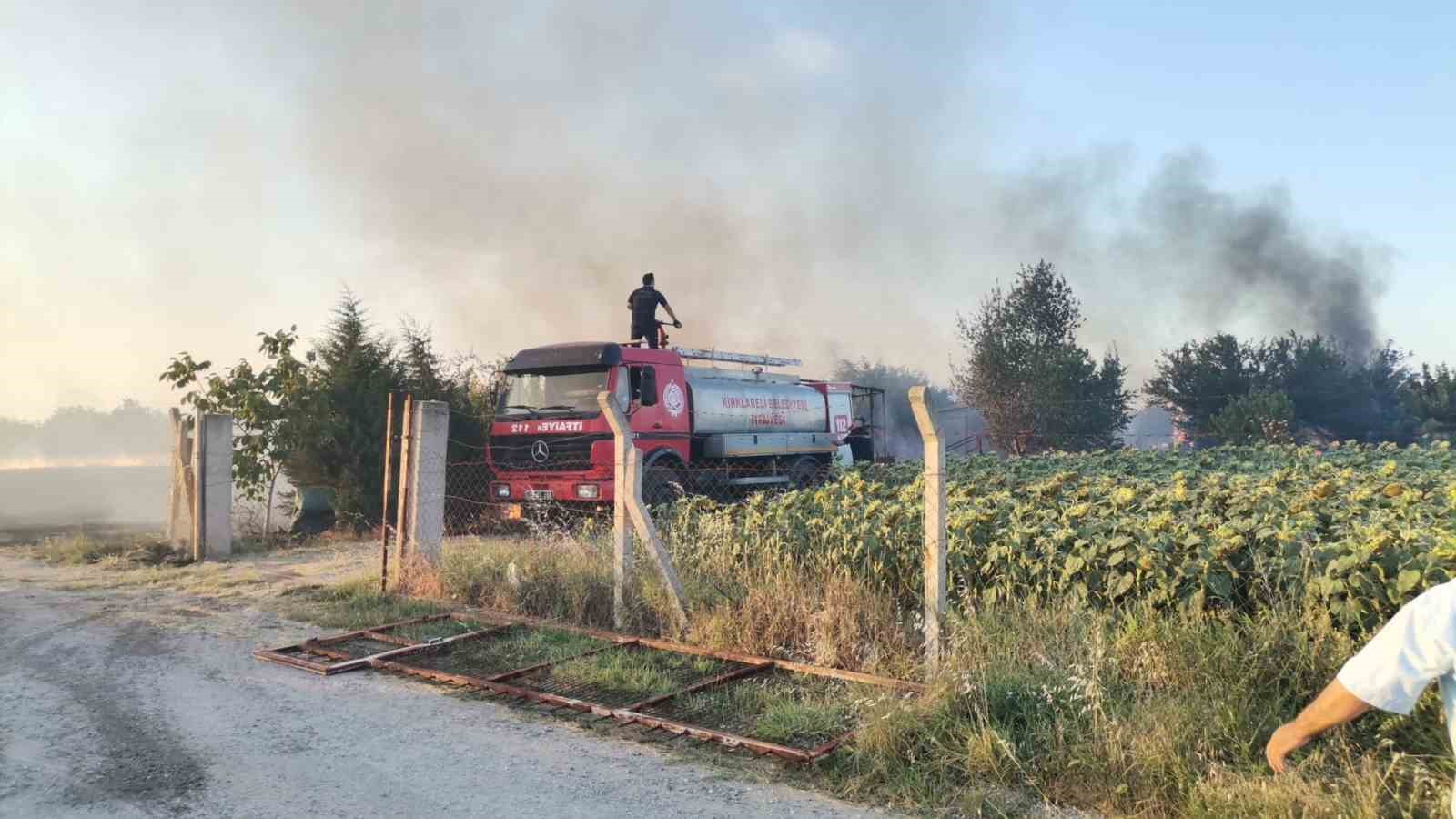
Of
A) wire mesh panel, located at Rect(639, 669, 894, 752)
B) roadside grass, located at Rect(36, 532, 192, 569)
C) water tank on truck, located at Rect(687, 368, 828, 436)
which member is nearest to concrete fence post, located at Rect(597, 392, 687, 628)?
wire mesh panel, located at Rect(639, 669, 894, 752)

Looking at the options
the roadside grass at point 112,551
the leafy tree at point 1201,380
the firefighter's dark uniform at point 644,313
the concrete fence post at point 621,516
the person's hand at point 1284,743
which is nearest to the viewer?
the person's hand at point 1284,743

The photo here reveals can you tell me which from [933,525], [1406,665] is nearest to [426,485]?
[933,525]

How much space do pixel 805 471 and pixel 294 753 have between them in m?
11.3

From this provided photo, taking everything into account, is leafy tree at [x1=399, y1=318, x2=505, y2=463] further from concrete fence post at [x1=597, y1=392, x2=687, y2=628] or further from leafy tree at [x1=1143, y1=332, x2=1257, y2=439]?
leafy tree at [x1=1143, y1=332, x2=1257, y2=439]

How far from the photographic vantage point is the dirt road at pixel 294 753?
12.7 feet

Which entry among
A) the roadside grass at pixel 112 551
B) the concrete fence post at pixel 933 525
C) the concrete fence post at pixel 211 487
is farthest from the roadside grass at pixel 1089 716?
the roadside grass at pixel 112 551

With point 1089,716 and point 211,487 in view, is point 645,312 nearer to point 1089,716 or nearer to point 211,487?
point 211,487

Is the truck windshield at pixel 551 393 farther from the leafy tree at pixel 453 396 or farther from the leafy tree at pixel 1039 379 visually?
the leafy tree at pixel 1039 379

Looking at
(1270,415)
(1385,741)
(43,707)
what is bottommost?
(43,707)

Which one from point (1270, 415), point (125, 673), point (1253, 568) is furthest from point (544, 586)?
point (1270, 415)

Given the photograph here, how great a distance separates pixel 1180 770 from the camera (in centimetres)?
367

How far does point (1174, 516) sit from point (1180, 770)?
A: 282 centimetres

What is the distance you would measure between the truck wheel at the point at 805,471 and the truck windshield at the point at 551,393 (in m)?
3.94

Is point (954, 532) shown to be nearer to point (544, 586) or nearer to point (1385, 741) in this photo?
point (1385, 741)
